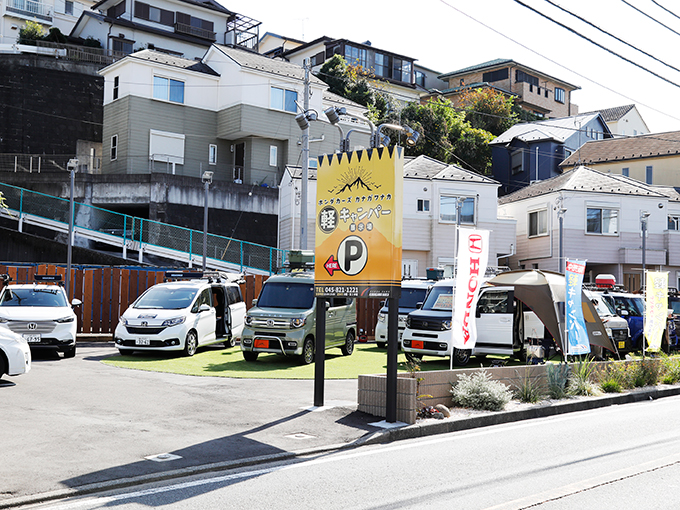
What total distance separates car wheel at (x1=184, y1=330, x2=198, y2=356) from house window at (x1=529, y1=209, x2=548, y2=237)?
90.2 ft

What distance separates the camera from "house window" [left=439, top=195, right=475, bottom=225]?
3819 cm

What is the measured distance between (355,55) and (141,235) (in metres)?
38.9

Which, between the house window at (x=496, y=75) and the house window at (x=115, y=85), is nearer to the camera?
the house window at (x=115, y=85)

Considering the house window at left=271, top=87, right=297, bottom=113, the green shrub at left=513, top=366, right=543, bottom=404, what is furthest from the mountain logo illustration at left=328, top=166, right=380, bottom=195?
the house window at left=271, top=87, right=297, bottom=113

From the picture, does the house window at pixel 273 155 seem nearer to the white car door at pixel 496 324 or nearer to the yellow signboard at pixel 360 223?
Answer: the white car door at pixel 496 324

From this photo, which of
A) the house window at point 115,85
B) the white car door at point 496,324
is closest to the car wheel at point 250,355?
the white car door at point 496,324

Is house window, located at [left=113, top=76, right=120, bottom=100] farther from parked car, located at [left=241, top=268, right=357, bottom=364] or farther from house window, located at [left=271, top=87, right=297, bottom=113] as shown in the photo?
parked car, located at [left=241, top=268, right=357, bottom=364]

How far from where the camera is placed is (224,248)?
3184 centimetres

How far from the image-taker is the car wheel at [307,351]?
55.7 feet

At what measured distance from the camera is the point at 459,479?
714cm

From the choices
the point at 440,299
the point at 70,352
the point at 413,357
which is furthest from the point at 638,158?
the point at 70,352

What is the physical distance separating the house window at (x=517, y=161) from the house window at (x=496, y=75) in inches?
968

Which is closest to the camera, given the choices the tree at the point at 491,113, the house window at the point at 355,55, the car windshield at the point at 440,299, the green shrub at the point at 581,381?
the green shrub at the point at 581,381

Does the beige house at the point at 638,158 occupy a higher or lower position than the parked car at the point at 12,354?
higher
